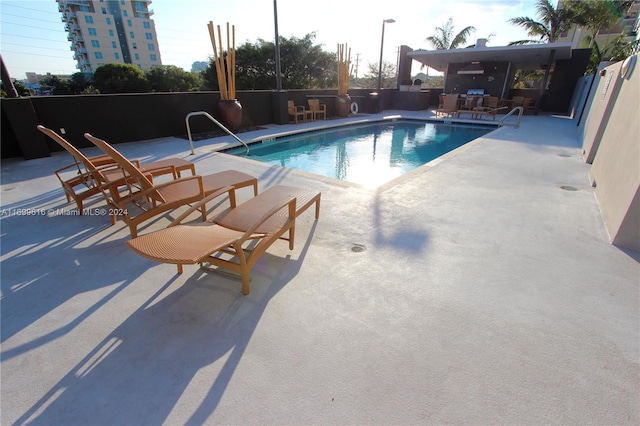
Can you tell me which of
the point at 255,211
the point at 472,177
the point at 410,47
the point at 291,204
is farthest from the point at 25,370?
the point at 410,47

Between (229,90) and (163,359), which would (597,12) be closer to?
(229,90)

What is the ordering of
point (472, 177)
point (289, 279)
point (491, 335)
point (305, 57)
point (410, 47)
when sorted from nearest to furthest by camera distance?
point (491, 335) → point (289, 279) → point (472, 177) → point (410, 47) → point (305, 57)

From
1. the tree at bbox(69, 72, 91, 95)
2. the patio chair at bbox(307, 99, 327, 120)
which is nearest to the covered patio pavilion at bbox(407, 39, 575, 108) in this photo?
the patio chair at bbox(307, 99, 327, 120)

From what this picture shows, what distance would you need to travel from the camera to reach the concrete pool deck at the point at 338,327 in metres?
1.43

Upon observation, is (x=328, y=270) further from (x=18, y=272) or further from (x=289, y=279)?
(x=18, y=272)

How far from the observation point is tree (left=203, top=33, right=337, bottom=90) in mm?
25094

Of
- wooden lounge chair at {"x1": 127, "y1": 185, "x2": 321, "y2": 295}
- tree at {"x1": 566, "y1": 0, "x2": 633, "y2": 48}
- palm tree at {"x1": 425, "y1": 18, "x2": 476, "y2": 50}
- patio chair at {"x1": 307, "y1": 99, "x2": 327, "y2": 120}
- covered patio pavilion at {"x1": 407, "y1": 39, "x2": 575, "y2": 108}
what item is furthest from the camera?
palm tree at {"x1": 425, "y1": 18, "x2": 476, "y2": 50}

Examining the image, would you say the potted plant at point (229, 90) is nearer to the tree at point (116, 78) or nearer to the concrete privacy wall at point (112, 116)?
the concrete privacy wall at point (112, 116)

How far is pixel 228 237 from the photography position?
216 cm

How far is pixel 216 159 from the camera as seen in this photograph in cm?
582

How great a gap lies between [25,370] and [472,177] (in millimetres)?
5422

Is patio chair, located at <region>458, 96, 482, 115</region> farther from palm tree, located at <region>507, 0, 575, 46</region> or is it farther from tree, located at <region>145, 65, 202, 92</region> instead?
tree, located at <region>145, 65, 202, 92</region>

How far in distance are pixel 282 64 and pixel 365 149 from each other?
846 inches

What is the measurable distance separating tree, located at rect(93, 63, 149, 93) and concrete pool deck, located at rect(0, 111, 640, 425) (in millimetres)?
35687
